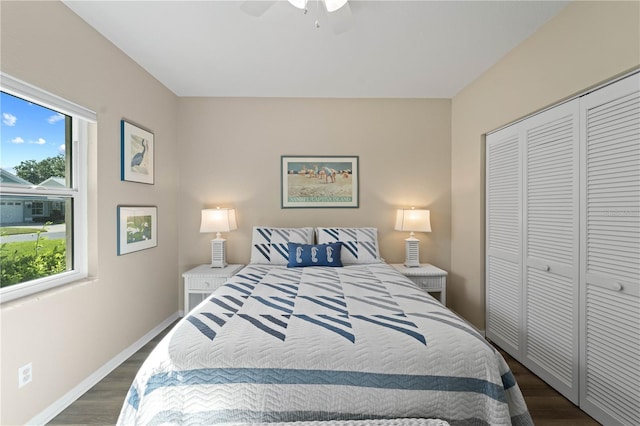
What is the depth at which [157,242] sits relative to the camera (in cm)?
310

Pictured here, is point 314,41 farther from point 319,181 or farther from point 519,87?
point 519,87

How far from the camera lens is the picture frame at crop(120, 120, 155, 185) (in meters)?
2.55

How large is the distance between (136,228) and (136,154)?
0.66m

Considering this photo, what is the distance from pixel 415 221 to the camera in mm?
3291

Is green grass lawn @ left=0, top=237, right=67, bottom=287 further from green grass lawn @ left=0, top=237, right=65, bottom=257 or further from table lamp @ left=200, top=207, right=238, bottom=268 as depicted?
table lamp @ left=200, top=207, right=238, bottom=268

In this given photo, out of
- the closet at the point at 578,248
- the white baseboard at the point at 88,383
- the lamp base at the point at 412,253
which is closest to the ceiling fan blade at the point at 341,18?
the closet at the point at 578,248

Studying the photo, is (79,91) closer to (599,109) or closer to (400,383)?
(400,383)

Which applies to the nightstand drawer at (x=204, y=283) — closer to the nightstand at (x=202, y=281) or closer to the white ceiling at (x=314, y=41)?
the nightstand at (x=202, y=281)

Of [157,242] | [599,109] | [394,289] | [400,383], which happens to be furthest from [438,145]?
[157,242]

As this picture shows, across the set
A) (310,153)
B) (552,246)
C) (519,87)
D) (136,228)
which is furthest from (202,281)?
(519,87)

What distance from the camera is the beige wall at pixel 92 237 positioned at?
5.43 ft

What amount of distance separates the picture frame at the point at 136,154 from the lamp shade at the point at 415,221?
2.63 m

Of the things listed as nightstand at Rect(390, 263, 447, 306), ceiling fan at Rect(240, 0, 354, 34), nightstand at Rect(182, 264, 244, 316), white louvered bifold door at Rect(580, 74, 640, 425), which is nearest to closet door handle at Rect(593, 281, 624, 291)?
white louvered bifold door at Rect(580, 74, 640, 425)

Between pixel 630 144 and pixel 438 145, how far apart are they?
2011 millimetres
